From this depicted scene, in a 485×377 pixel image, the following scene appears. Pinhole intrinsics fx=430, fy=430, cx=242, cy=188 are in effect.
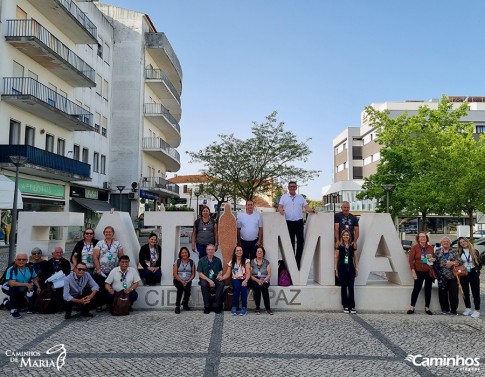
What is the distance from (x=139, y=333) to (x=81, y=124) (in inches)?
882

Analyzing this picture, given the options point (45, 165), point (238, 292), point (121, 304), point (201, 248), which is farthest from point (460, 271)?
point (45, 165)

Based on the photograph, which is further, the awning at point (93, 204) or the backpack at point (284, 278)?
the awning at point (93, 204)

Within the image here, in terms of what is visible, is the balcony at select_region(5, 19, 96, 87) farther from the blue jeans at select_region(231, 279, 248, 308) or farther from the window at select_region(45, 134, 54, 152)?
the blue jeans at select_region(231, 279, 248, 308)

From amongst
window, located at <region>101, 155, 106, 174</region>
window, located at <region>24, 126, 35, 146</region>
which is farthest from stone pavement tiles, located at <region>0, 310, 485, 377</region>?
window, located at <region>101, 155, 106, 174</region>

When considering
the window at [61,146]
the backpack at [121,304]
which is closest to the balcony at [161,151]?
the window at [61,146]

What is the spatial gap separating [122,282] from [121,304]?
1.51 feet

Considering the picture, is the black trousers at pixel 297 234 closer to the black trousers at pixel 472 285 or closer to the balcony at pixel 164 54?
the black trousers at pixel 472 285

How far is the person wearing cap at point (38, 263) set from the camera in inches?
351

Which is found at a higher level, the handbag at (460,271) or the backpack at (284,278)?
the handbag at (460,271)

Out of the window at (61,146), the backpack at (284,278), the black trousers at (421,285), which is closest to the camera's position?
the black trousers at (421,285)

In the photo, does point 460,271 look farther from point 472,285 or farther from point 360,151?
point 360,151

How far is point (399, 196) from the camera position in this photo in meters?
28.5

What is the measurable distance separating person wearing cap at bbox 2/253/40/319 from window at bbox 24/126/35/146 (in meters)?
16.5

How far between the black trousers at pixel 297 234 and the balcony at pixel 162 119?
31568mm
